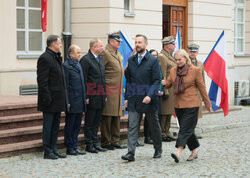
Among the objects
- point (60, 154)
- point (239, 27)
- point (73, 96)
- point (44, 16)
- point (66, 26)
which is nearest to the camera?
point (60, 154)

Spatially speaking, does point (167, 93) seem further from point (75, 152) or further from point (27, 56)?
point (27, 56)

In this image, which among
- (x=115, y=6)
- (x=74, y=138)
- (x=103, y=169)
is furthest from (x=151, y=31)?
(x=103, y=169)

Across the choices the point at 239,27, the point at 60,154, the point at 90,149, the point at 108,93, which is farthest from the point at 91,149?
the point at 239,27

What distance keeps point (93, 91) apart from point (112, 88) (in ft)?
1.78

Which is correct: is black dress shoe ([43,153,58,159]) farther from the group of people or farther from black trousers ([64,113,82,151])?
black trousers ([64,113,82,151])

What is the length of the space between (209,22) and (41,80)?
9.39m

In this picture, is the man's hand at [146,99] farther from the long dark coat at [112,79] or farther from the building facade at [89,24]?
the building facade at [89,24]

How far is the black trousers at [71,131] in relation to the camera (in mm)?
8734

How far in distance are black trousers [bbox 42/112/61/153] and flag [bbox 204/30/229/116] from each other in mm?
4579

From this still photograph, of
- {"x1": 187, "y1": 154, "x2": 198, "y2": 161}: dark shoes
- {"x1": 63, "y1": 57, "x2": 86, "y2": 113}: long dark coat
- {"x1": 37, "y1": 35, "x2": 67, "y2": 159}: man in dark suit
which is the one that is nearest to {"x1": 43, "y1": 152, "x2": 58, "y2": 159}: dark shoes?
{"x1": 37, "y1": 35, "x2": 67, "y2": 159}: man in dark suit

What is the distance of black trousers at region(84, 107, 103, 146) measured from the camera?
903 centimetres

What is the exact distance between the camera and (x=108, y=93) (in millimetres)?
9406

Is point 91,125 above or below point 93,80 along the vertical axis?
below

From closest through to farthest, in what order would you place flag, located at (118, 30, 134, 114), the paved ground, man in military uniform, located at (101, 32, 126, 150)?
1. the paved ground
2. man in military uniform, located at (101, 32, 126, 150)
3. flag, located at (118, 30, 134, 114)
